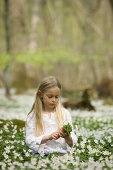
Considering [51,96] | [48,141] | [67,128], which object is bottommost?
[48,141]

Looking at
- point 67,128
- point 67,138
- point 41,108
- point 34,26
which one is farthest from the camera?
point 34,26

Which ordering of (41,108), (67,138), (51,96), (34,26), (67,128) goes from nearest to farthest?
1. (67,128)
2. (67,138)
3. (51,96)
4. (41,108)
5. (34,26)

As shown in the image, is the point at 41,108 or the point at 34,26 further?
the point at 34,26

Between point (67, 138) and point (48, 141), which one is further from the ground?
point (67, 138)

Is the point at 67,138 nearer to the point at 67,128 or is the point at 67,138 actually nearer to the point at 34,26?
the point at 67,128

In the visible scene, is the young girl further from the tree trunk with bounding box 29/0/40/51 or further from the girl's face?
the tree trunk with bounding box 29/0/40/51

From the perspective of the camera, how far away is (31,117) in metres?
4.30

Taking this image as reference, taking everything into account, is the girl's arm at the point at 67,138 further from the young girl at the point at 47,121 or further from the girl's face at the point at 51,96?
the girl's face at the point at 51,96

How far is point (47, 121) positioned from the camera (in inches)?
170

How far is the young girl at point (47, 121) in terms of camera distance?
4.11 m

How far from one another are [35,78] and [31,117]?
1802cm

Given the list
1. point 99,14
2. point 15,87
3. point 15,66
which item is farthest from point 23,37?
point 99,14

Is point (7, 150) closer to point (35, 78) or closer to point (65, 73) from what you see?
point (35, 78)

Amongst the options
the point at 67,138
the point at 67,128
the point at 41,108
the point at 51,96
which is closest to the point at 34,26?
the point at 41,108
